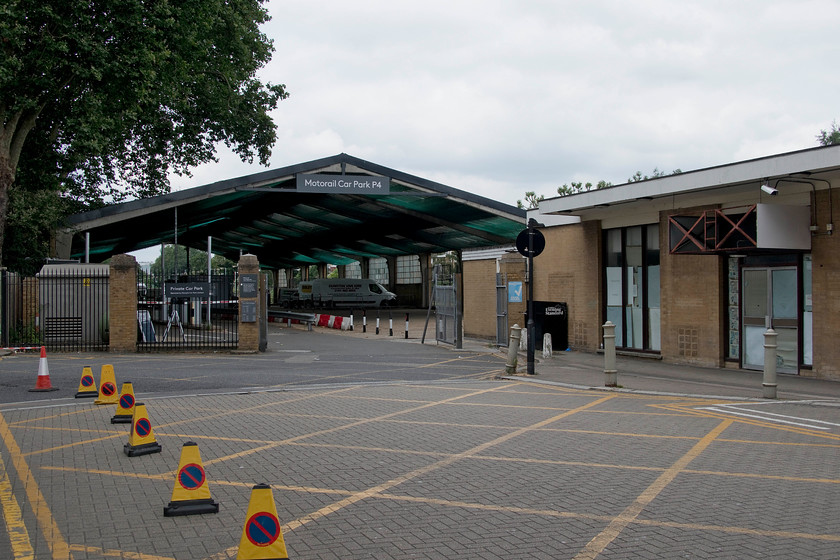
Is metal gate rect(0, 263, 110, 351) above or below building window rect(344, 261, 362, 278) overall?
below

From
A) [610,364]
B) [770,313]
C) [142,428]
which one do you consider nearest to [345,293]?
[770,313]

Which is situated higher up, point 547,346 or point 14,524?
point 547,346

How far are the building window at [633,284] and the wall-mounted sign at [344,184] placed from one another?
39.2 feet

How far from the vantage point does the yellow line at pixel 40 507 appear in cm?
507

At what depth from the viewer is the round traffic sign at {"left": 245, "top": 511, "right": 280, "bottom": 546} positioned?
14.2 feet

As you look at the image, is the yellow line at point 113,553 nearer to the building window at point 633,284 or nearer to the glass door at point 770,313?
the glass door at point 770,313

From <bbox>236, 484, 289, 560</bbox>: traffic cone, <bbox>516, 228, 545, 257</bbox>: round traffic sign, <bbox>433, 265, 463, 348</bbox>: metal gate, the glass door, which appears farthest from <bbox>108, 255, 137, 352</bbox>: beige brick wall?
<bbox>236, 484, 289, 560</bbox>: traffic cone

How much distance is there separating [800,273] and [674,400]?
15.9 feet

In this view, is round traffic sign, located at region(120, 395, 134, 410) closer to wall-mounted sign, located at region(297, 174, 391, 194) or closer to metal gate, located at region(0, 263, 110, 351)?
metal gate, located at region(0, 263, 110, 351)

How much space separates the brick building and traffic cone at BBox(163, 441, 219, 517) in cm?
1162

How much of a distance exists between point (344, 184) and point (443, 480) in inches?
936

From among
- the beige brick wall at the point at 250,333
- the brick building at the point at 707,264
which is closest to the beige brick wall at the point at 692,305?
the brick building at the point at 707,264

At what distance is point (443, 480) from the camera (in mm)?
6895

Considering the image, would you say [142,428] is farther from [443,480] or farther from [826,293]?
[826,293]
